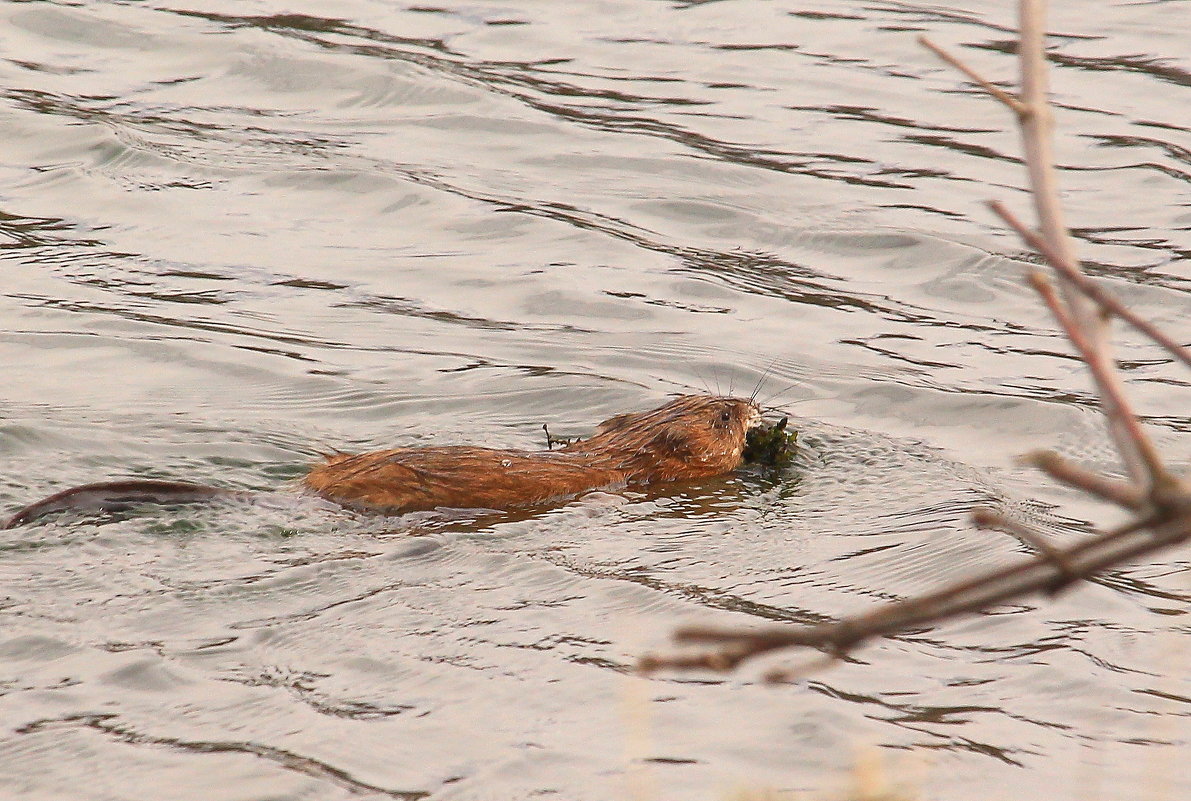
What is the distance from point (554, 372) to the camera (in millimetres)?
8344

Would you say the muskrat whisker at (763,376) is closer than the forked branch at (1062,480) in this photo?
No

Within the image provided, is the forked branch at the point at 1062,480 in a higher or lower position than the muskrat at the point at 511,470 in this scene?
higher

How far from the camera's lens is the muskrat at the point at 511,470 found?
236 inches

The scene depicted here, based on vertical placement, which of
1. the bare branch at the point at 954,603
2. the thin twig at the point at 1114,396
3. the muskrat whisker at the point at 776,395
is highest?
the thin twig at the point at 1114,396

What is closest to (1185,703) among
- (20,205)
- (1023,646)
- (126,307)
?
(1023,646)

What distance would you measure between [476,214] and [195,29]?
464cm

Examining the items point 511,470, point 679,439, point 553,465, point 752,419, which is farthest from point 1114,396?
point 752,419

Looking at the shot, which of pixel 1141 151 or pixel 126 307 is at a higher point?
pixel 1141 151

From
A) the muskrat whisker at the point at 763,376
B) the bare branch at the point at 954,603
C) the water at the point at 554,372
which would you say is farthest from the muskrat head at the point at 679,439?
the bare branch at the point at 954,603

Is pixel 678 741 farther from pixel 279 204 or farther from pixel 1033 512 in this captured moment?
pixel 279 204

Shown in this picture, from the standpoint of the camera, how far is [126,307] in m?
8.93

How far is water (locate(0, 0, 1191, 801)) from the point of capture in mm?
4707

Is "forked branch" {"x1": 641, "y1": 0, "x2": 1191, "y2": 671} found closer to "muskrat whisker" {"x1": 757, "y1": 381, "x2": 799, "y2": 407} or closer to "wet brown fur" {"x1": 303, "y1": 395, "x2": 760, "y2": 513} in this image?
"wet brown fur" {"x1": 303, "y1": 395, "x2": 760, "y2": 513}

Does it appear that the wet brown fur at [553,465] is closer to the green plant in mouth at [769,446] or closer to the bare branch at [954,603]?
the green plant in mouth at [769,446]
